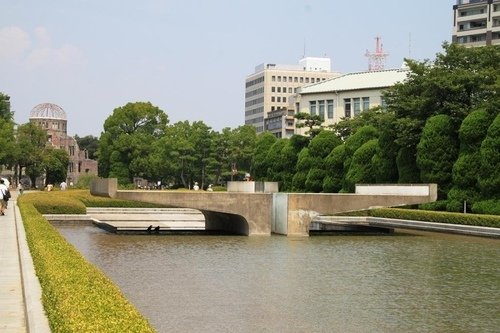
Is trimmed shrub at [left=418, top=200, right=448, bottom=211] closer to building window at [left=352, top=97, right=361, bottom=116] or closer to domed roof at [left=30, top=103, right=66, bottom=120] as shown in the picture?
building window at [left=352, top=97, right=361, bottom=116]

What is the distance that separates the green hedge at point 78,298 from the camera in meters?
8.54

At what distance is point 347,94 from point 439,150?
144 feet

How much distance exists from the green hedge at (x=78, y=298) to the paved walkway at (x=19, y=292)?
0.52 feet

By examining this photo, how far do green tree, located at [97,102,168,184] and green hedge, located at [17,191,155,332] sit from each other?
6983 centimetres

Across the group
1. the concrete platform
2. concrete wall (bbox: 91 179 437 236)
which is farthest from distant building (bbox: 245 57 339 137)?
concrete wall (bbox: 91 179 437 236)

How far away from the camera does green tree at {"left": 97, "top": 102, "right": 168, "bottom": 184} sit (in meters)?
86.2

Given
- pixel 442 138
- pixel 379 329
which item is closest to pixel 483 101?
pixel 442 138

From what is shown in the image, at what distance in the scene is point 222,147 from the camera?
8462 cm

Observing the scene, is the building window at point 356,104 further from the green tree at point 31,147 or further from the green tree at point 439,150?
the green tree at point 31,147

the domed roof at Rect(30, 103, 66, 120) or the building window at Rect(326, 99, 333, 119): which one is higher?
the domed roof at Rect(30, 103, 66, 120)

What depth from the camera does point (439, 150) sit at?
1725 inches

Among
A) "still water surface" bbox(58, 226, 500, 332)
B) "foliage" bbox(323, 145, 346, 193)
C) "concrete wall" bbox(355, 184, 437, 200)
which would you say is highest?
"foliage" bbox(323, 145, 346, 193)

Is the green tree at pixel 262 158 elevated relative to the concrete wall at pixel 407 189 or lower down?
elevated

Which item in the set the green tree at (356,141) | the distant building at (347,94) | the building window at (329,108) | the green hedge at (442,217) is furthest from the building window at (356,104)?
the green hedge at (442,217)
